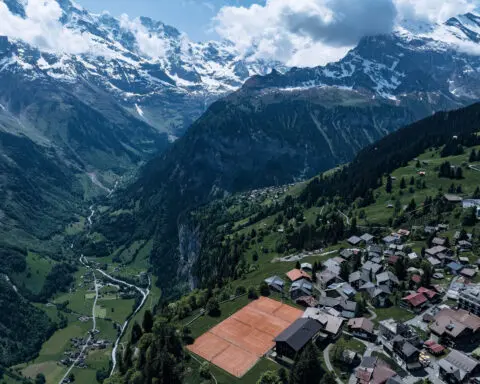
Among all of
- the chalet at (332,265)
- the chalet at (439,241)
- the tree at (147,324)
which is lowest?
the tree at (147,324)

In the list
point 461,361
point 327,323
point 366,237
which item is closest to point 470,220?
point 366,237

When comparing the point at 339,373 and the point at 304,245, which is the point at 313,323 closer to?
the point at 339,373

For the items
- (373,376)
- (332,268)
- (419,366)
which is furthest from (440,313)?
(332,268)

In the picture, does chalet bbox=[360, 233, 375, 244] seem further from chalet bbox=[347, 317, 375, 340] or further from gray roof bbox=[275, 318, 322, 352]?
gray roof bbox=[275, 318, 322, 352]

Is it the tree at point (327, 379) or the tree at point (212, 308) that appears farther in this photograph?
the tree at point (212, 308)

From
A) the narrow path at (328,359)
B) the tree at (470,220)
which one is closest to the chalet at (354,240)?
the tree at (470,220)

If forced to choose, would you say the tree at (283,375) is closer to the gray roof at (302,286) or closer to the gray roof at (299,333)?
the gray roof at (299,333)
